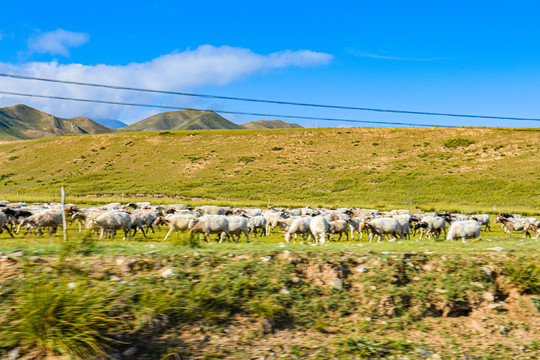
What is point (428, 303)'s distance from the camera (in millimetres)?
7168

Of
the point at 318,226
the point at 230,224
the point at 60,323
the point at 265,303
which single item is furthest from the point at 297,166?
the point at 60,323

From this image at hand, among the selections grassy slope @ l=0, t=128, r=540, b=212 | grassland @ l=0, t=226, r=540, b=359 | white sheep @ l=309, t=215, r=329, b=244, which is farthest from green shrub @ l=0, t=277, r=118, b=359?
grassy slope @ l=0, t=128, r=540, b=212

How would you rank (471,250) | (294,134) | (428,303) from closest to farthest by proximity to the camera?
(428,303), (471,250), (294,134)

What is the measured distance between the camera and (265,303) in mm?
6602

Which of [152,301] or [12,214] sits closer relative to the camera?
[152,301]

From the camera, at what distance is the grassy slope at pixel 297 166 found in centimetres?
6494

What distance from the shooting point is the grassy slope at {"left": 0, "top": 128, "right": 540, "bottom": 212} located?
64.9 meters

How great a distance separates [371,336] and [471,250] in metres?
4.49

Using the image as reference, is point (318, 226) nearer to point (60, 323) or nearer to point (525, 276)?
point (525, 276)

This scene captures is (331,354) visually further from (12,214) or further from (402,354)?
(12,214)

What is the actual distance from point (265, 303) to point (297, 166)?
78.2 meters

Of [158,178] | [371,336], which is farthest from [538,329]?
[158,178]

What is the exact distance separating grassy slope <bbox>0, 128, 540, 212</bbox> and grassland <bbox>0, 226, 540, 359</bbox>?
46.0 meters

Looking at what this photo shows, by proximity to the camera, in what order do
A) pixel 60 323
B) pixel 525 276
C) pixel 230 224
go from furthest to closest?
pixel 230 224
pixel 525 276
pixel 60 323
